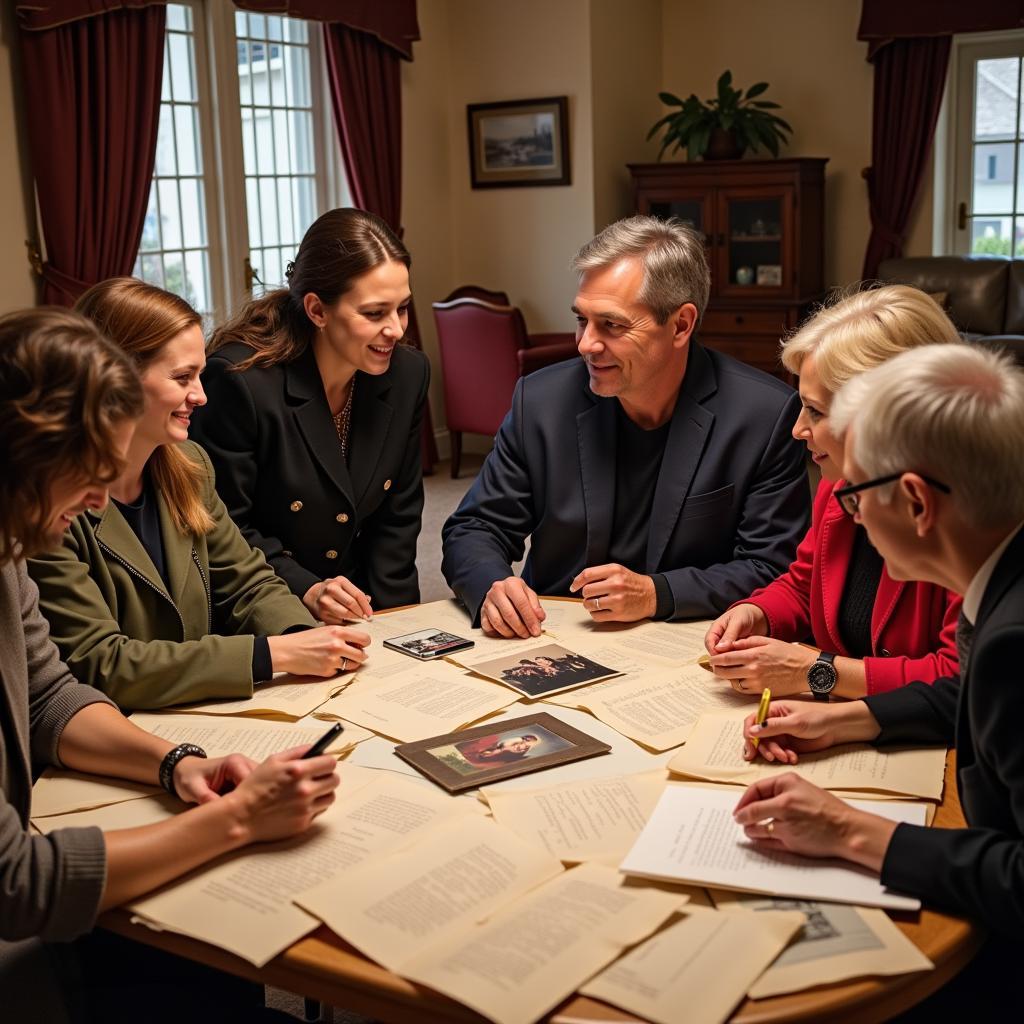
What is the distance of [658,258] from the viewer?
2.56 metres

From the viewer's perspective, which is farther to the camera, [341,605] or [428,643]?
[341,605]

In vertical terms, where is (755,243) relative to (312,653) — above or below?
above

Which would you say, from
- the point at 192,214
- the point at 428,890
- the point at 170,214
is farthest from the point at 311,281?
the point at 192,214

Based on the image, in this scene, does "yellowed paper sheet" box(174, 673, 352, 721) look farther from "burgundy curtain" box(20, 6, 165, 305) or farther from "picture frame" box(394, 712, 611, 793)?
"burgundy curtain" box(20, 6, 165, 305)

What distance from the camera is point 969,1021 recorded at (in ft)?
4.78

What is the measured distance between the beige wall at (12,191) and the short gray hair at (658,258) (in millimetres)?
3324

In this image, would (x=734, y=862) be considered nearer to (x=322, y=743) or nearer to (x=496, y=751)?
(x=496, y=751)

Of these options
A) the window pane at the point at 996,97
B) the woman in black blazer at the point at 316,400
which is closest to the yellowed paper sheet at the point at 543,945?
the woman in black blazer at the point at 316,400

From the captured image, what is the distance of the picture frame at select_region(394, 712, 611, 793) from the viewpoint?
162 centimetres

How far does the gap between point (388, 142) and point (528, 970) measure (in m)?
6.58

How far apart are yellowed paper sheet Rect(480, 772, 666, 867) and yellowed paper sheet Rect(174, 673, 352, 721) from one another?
1.39ft

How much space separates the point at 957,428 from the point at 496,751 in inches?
29.9

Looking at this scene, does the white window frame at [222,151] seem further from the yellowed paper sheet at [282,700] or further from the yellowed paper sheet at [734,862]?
the yellowed paper sheet at [734,862]

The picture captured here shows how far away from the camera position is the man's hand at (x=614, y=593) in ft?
7.22
